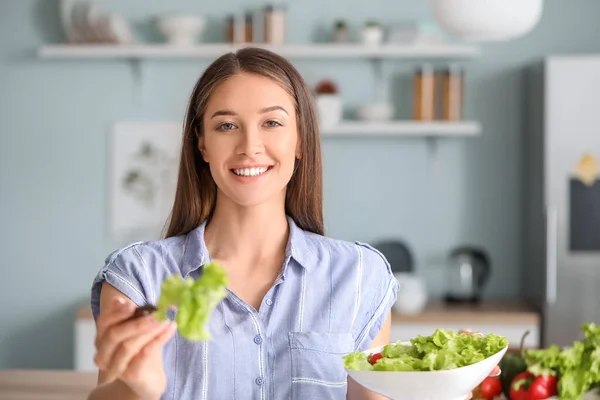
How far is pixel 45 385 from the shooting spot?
8.32 feet

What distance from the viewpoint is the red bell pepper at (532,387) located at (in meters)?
2.15

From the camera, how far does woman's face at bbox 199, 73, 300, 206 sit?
5.65 feet

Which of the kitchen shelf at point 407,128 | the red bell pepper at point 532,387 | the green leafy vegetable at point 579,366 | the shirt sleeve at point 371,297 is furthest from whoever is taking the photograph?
the kitchen shelf at point 407,128

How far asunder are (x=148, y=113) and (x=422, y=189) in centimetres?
140

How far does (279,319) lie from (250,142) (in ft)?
1.05

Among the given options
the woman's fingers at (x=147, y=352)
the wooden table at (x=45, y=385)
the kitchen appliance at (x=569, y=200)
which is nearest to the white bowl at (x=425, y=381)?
the woman's fingers at (x=147, y=352)

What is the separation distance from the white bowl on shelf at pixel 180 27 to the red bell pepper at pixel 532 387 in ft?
9.66

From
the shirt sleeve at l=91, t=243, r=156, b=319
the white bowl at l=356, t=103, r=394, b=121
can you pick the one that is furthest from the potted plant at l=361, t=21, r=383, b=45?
the shirt sleeve at l=91, t=243, r=156, b=319

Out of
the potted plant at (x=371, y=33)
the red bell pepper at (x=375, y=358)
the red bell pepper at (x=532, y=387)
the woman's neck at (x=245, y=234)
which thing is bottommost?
the red bell pepper at (x=532, y=387)

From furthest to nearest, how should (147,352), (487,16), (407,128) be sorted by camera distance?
(407,128) < (487,16) < (147,352)

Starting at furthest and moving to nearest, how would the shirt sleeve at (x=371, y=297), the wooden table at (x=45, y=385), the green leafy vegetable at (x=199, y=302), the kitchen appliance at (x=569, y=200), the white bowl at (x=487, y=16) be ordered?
the kitchen appliance at (x=569, y=200) < the white bowl at (x=487, y=16) < the wooden table at (x=45, y=385) < the shirt sleeve at (x=371, y=297) < the green leafy vegetable at (x=199, y=302)

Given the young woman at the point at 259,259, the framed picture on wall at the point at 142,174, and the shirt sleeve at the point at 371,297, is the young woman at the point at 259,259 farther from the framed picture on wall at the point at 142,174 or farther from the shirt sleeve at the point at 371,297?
the framed picture on wall at the point at 142,174

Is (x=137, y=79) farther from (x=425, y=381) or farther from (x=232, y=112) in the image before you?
(x=425, y=381)

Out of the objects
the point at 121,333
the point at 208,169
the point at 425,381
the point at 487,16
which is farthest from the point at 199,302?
the point at 487,16
